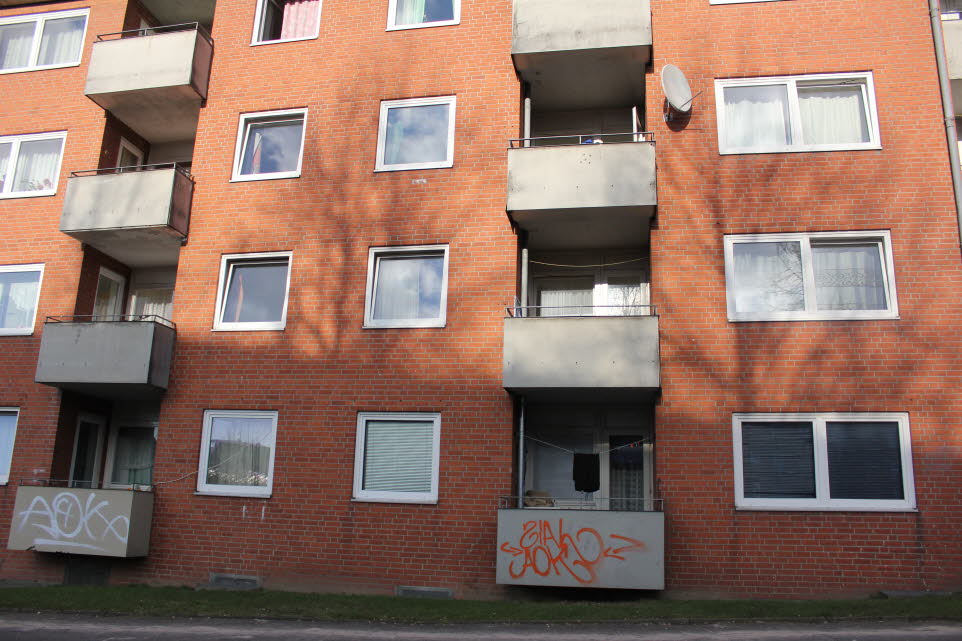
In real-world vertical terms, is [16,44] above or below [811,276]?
above

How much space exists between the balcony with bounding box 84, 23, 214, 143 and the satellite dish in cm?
896

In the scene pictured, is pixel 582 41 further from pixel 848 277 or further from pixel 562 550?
pixel 562 550

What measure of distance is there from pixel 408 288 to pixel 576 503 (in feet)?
15.5

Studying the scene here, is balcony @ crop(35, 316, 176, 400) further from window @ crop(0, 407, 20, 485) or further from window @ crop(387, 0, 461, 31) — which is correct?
window @ crop(387, 0, 461, 31)

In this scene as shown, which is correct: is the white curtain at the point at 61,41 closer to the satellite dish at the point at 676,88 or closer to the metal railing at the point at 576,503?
the satellite dish at the point at 676,88

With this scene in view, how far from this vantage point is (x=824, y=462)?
37.8 ft

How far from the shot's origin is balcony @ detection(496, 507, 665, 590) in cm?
1124

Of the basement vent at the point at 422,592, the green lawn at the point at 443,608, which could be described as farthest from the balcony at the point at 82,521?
the basement vent at the point at 422,592

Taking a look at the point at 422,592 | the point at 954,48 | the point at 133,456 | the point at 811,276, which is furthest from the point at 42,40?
the point at 954,48

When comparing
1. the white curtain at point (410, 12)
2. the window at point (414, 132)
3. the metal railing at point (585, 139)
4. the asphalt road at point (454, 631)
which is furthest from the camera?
the white curtain at point (410, 12)

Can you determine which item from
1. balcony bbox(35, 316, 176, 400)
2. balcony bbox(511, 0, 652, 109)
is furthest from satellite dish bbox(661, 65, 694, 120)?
balcony bbox(35, 316, 176, 400)

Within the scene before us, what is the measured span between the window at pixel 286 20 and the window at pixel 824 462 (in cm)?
1103

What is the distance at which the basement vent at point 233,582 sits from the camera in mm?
12828

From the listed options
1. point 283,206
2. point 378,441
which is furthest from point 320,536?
point 283,206
